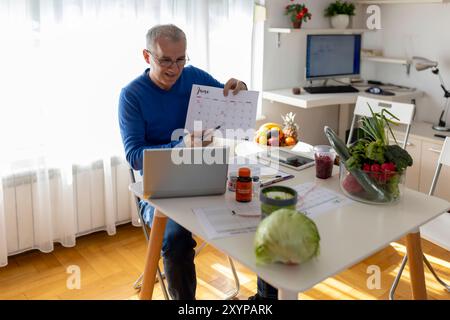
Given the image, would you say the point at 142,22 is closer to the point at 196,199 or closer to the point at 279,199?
the point at 196,199

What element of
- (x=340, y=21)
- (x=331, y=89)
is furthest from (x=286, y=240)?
(x=340, y=21)

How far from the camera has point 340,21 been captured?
376cm

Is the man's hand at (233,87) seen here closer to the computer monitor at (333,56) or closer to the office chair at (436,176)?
the office chair at (436,176)

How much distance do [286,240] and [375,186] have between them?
0.52 meters

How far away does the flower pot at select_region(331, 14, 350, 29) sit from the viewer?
12.3 feet

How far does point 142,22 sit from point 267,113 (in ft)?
4.26

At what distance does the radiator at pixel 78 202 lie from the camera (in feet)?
8.55

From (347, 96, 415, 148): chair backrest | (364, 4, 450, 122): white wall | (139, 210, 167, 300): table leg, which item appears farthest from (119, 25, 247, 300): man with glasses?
(364, 4, 450, 122): white wall

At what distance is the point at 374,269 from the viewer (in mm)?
2623

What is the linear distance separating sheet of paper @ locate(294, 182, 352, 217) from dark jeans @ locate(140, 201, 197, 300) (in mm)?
489

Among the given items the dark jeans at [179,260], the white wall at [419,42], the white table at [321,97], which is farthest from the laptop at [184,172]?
the white wall at [419,42]

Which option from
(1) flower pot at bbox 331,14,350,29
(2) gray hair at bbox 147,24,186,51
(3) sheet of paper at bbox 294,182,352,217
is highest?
(1) flower pot at bbox 331,14,350,29

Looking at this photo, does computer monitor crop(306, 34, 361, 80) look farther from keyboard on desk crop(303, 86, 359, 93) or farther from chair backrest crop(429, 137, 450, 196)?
chair backrest crop(429, 137, 450, 196)

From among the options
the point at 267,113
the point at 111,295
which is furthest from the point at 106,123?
the point at 267,113
